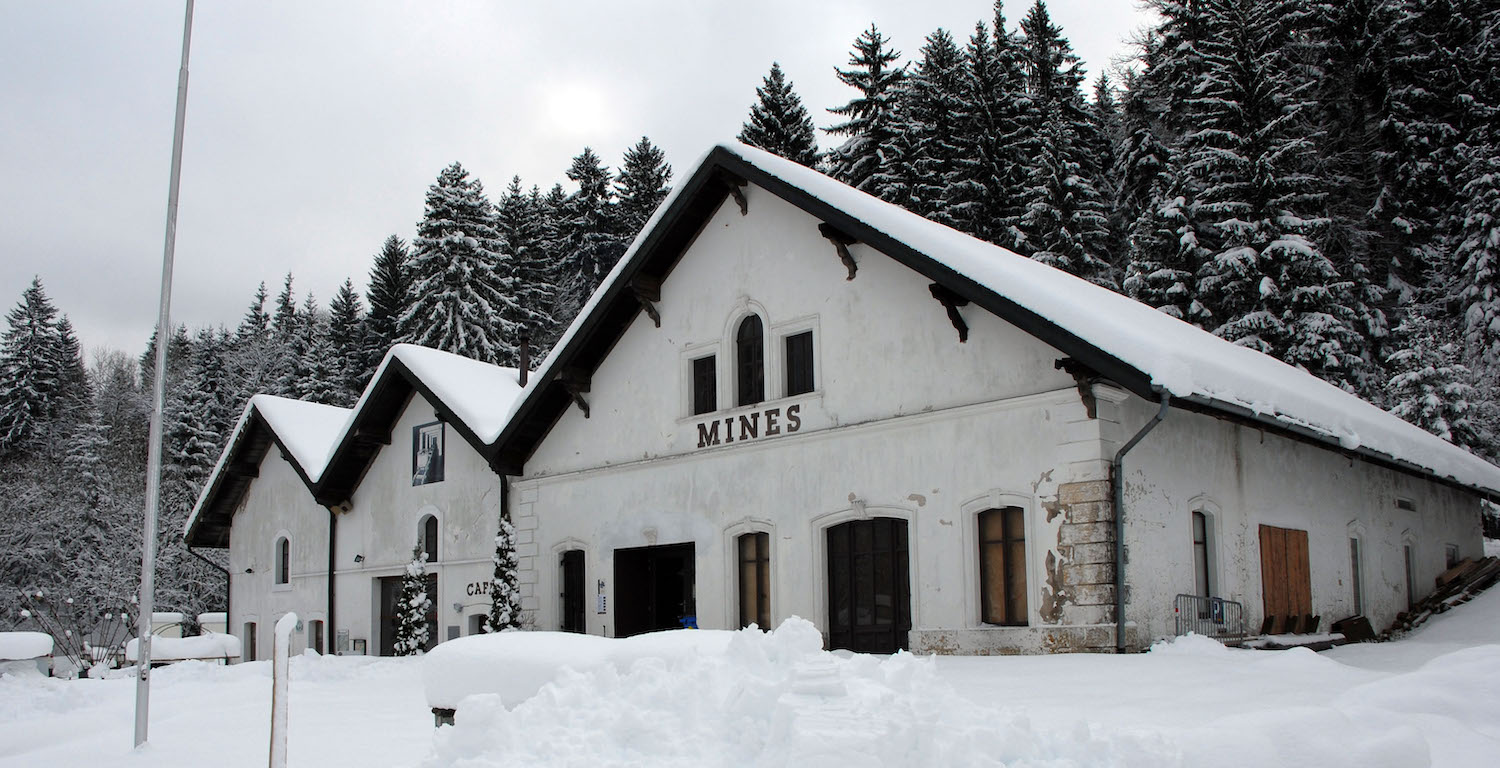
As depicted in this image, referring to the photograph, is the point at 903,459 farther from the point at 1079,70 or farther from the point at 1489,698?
the point at 1079,70

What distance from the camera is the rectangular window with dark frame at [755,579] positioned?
17594 mm

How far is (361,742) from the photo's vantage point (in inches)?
441

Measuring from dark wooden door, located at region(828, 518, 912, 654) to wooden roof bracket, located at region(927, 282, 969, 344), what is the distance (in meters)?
2.75

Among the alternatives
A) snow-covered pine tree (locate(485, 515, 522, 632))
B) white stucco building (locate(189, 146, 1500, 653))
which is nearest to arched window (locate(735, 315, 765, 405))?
white stucco building (locate(189, 146, 1500, 653))

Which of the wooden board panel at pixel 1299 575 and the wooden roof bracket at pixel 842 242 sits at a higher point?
the wooden roof bracket at pixel 842 242

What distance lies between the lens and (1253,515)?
16.7 m

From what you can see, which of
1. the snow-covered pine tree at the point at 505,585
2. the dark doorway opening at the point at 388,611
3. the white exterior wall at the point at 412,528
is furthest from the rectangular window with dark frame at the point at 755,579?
the dark doorway opening at the point at 388,611

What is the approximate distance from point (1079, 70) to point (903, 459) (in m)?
30.0

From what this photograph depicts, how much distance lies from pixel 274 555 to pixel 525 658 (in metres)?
23.3

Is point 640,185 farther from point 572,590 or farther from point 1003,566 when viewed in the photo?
point 1003,566

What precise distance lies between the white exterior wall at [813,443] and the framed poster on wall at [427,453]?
3.23 metres

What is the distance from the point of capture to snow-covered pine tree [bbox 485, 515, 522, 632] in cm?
2050

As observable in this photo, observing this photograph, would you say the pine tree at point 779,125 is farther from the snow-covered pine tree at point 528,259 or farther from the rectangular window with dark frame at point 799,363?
the rectangular window with dark frame at point 799,363

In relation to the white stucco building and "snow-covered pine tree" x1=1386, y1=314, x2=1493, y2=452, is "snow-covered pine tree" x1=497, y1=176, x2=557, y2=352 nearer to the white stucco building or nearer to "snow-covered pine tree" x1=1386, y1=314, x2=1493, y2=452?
the white stucco building
